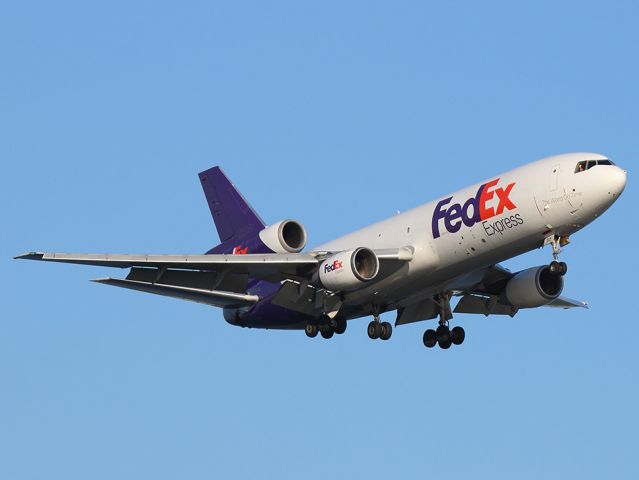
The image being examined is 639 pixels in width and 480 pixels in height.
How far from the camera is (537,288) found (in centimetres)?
4809

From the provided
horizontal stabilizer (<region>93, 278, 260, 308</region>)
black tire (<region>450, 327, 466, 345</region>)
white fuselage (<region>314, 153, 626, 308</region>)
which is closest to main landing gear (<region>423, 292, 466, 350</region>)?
black tire (<region>450, 327, 466, 345</region>)

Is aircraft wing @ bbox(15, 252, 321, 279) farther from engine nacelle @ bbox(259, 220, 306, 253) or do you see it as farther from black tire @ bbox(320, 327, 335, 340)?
black tire @ bbox(320, 327, 335, 340)

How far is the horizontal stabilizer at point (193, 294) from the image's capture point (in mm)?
45450

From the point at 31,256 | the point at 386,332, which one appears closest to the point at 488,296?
the point at 386,332

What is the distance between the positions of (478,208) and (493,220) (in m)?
0.74

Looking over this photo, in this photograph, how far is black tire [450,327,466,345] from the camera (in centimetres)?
4816

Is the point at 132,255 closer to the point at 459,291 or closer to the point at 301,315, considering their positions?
the point at 301,315

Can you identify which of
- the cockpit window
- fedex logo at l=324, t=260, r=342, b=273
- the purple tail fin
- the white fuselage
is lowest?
fedex logo at l=324, t=260, r=342, b=273

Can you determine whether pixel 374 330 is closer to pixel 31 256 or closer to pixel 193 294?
pixel 193 294

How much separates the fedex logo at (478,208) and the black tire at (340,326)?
5320 mm

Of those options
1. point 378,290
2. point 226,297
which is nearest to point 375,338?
point 378,290

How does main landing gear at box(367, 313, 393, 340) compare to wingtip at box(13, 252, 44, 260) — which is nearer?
wingtip at box(13, 252, 44, 260)

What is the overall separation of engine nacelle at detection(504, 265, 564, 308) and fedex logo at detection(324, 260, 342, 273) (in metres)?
7.61

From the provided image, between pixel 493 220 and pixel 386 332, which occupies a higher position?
pixel 493 220
